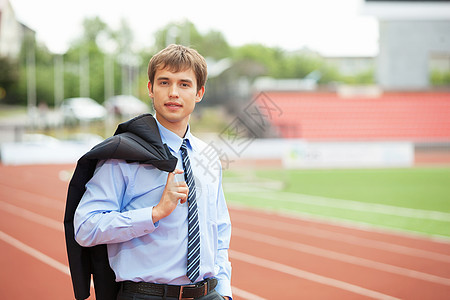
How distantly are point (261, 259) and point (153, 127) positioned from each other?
5.88m

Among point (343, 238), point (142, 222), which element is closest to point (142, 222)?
point (142, 222)

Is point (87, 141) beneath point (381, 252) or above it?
above

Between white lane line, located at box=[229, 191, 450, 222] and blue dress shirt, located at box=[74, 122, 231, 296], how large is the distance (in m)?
10.1

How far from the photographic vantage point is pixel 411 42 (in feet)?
114

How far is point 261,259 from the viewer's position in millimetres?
7816

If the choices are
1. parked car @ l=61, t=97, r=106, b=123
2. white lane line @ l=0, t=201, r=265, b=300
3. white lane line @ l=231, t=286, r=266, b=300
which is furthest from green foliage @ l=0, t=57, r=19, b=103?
white lane line @ l=231, t=286, r=266, b=300

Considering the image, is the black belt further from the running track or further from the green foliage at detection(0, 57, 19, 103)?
the green foliage at detection(0, 57, 19, 103)

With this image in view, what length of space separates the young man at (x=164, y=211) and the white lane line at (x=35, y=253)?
5146 mm

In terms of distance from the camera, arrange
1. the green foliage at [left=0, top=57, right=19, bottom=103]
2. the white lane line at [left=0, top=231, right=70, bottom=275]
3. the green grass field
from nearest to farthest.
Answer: the white lane line at [left=0, top=231, right=70, bottom=275], the green grass field, the green foliage at [left=0, top=57, right=19, bottom=103]

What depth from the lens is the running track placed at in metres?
6.40

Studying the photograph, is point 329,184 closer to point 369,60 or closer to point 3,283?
point 3,283

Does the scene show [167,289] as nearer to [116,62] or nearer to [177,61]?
[177,61]

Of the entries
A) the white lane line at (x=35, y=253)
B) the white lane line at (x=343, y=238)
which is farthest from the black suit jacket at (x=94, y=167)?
the white lane line at (x=343, y=238)

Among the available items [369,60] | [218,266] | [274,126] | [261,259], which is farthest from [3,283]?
[369,60]
